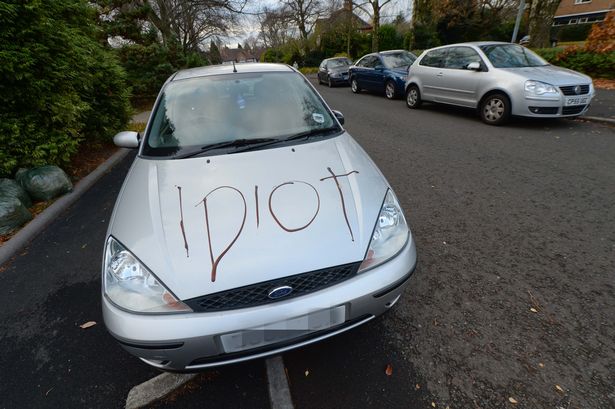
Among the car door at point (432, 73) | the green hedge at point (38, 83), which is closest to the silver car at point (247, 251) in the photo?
the green hedge at point (38, 83)

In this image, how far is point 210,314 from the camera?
4.64ft

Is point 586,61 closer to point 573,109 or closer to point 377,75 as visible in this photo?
point 573,109

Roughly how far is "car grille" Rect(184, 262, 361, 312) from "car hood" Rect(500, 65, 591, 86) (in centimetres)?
626

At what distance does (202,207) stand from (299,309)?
0.80 meters

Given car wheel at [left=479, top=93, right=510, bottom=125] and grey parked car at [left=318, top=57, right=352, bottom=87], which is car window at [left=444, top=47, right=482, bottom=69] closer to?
car wheel at [left=479, top=93, right=510, bottom=125]

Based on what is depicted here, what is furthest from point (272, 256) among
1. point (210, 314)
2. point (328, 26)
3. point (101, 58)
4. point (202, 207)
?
point (328, 26)

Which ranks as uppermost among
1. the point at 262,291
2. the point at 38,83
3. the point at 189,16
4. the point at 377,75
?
the point at 189,16

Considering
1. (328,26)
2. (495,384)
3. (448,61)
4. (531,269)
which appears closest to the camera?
(495,384)

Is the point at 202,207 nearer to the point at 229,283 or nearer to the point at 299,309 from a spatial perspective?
the point at 229,283

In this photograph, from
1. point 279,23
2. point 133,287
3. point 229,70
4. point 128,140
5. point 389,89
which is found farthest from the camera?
point 279,23

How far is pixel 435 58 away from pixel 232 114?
6.97 metres

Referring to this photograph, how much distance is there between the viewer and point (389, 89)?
1042cm

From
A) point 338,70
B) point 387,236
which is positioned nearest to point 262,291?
point 387,236

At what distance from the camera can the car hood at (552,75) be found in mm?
5566
